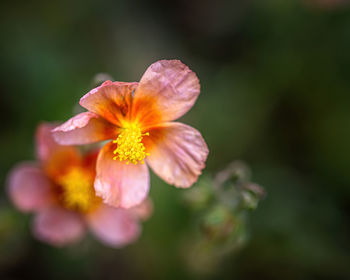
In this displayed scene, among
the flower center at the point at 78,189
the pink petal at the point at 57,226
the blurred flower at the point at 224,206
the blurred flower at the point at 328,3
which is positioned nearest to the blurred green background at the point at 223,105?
the blurred flower at the point at 328,3

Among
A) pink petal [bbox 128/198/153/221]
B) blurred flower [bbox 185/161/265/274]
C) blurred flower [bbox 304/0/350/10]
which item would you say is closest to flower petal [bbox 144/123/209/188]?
blurred flower [bbox 185/161/265/274]

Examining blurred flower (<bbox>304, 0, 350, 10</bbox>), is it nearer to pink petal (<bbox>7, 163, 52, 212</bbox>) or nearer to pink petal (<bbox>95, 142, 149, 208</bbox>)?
pink petal (<bbox>95, 142, 149, 208</bbox>)

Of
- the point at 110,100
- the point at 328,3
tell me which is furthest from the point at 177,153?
the point at 328,3

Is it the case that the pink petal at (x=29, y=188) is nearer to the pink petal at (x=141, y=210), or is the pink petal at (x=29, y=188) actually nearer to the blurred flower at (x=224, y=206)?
the pink petal at (x=141, y=210)

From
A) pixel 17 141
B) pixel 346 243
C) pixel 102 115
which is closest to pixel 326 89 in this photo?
pixel 346 243

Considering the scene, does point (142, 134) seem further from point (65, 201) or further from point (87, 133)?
point (65, 201)

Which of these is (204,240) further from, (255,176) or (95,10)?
(95,10)

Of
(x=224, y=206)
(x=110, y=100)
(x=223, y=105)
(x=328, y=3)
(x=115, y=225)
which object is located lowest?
(x=115, y=225)
